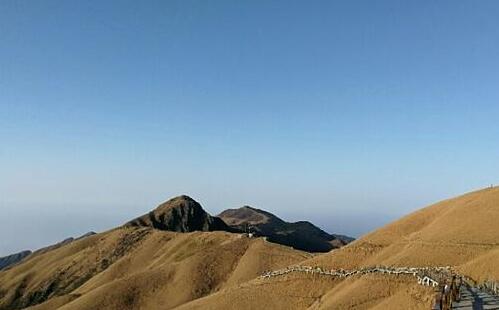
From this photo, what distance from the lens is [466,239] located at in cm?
6153

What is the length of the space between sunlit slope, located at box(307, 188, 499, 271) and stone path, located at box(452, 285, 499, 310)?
706 inches

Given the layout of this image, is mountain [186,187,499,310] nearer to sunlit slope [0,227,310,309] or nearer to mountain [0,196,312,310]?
mountain [0,196,312,310]

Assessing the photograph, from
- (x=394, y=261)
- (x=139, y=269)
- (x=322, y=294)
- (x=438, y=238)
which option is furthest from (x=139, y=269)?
(x=394, y=261)

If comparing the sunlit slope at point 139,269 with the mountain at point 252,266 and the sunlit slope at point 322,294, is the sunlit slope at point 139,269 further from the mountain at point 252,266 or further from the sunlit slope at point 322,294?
the sunlit slope at point 322,294

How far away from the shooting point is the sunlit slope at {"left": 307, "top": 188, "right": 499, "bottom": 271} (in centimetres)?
5747

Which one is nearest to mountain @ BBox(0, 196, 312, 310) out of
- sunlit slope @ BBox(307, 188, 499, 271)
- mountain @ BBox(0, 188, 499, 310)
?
mountain @ BBox(0, 188, 499, 310)

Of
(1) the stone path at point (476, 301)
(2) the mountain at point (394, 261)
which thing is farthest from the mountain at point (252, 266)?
(1) the stone path at point (476, 301)

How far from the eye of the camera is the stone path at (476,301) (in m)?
23.2

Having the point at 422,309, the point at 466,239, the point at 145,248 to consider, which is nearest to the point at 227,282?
the point at 466,239

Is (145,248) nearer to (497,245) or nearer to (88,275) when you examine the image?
(88,275)

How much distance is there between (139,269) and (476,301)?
11439 cm

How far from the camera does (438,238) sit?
Result: 6438 centimetres

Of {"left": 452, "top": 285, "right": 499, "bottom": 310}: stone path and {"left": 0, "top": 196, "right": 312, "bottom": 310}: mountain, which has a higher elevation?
{"left": 0, "top": 196, "right": 312, "bottom": 310}: mountain

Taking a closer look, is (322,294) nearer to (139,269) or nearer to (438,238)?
(438,238)
